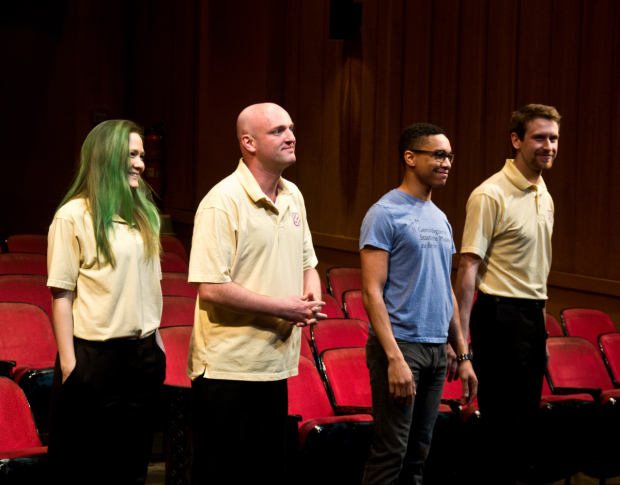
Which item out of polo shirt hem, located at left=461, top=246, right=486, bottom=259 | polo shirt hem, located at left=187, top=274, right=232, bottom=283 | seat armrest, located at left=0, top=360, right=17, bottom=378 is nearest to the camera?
polo shirt hem, located at left=187, top=274, right=232, bottom=283

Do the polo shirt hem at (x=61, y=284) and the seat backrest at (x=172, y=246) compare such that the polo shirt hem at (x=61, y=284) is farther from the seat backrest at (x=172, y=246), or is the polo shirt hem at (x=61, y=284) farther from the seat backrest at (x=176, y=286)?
the seat backrest at (x=172, y=246)

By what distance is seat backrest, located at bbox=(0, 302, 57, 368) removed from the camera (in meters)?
2.88

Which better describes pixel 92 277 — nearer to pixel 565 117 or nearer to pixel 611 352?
pixel 611 352

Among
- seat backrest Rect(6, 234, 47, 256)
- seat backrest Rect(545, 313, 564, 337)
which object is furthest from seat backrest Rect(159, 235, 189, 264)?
seat backrest Rect(545, 313, 564, 337)

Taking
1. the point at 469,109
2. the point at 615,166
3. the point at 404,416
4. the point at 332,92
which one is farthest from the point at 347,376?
the point at 332,92

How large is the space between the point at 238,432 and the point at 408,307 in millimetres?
557

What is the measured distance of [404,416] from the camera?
1951 millimetres

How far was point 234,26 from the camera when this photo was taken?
6.43 m

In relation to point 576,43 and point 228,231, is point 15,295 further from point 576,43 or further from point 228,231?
point 576,43

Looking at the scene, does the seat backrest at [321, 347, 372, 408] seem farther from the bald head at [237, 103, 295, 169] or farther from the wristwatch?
the bald head at [237, 103, 295, 169]

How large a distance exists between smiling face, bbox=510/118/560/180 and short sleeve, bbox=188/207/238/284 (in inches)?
43.7

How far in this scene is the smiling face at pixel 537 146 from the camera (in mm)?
2410

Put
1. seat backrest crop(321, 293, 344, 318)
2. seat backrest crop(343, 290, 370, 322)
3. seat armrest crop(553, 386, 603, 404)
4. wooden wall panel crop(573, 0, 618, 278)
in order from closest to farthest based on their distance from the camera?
seat armrest crop(553, 386, 603, 404) < seat backrest crop(321, 293, 344, 318) < seat backrest crop(343, 290, 370, 322) < wooden wall panel crop(573, 0, 618, 278)

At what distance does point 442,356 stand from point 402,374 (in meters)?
0.20
